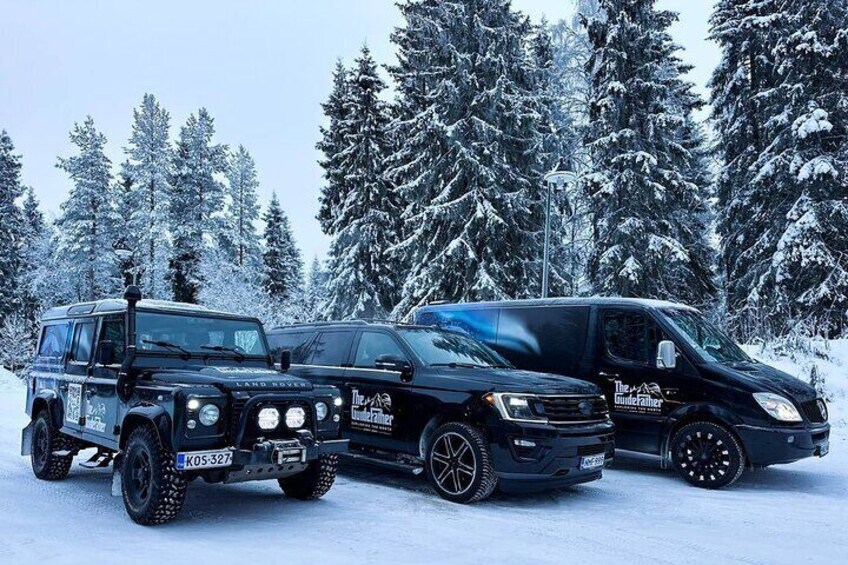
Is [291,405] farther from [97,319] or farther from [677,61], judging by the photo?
[677,61]

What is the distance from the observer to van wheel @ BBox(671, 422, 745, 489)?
26.5ft

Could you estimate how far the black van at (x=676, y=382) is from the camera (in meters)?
7.99

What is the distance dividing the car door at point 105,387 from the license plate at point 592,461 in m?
4.57

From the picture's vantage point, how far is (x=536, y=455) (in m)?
6.82

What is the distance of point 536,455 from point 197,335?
3.67 metres

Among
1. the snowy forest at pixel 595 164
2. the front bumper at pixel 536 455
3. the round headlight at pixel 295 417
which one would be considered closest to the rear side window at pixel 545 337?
the front bumper at pixel 536 455

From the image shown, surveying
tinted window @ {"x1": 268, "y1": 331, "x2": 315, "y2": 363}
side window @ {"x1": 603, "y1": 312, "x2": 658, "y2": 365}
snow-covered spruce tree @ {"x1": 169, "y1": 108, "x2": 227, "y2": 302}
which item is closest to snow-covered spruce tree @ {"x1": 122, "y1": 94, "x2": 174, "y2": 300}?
snow-covered spruce tree @ {"x1": 169, "y1": 108, "x2": 227, "y2": 302}

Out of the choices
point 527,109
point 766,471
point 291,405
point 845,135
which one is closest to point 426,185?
point 527,109

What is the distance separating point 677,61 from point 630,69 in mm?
4962

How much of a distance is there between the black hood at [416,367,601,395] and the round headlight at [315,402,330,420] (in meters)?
1.42

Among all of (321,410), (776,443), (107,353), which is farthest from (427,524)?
(776,443)

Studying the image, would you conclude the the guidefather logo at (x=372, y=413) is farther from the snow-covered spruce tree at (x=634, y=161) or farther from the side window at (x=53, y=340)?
the snow-covered spruce tree at (x=634, y=161)

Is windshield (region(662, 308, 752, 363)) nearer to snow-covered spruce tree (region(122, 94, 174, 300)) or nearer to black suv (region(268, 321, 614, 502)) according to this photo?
black suv (region(268, 321, 614, 502))

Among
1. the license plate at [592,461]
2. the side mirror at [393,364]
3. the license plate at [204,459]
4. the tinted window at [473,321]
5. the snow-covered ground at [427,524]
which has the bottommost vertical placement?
the snow-covered ground at [427,524]
